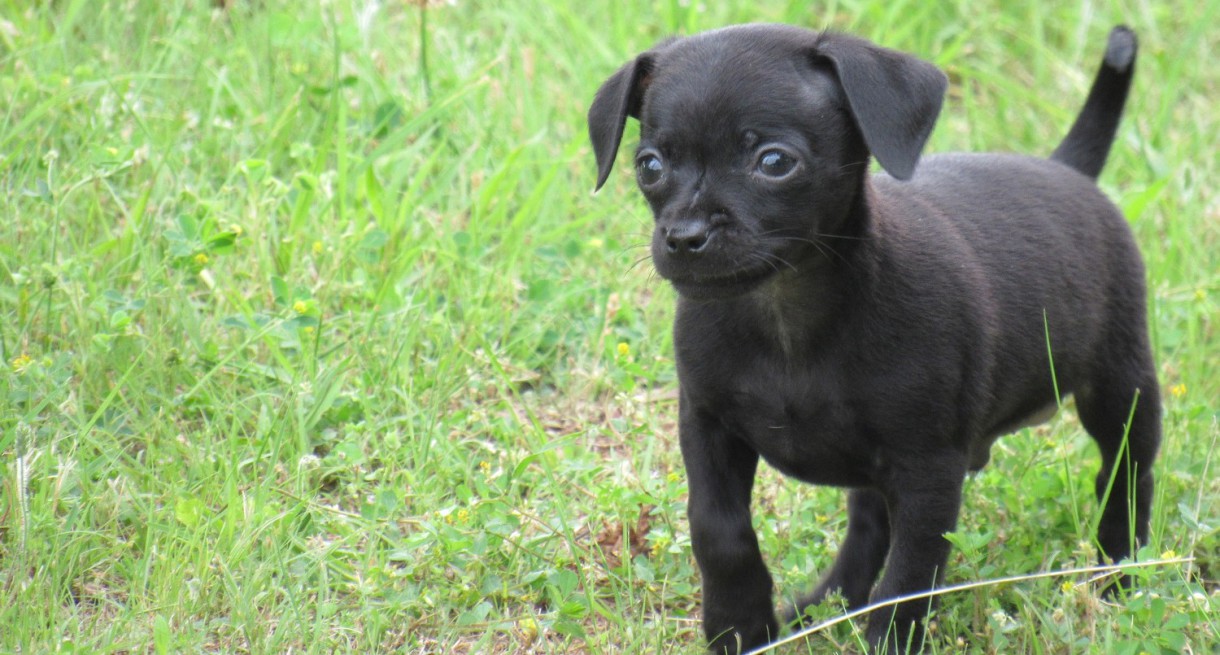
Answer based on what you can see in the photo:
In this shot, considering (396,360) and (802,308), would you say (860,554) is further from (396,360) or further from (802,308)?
(396,360)

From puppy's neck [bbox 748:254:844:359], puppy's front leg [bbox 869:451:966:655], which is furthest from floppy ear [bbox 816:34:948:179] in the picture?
puppy's front leg [bbox 869:451:966:655]

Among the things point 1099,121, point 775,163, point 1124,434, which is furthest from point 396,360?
point 1099,121

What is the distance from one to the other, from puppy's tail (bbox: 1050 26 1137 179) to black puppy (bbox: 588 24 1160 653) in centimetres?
67

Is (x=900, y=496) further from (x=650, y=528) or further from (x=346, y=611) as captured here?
(x=346, y=611)

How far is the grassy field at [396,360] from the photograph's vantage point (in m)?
3.56

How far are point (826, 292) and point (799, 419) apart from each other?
294mm

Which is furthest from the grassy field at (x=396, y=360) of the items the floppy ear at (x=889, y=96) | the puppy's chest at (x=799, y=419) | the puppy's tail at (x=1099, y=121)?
the floppy ear at (x=889, y=96)

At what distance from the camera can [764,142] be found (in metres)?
3.07

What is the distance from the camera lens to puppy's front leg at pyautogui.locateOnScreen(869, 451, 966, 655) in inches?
128

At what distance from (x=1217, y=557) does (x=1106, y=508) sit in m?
0.31

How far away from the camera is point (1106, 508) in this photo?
4062 millimetres

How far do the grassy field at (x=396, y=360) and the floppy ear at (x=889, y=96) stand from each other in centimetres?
97

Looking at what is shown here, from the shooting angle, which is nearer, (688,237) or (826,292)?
(688,237)

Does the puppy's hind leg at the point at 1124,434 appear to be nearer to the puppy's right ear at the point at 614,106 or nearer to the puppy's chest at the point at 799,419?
the puppy's chest at the point at 799,419
